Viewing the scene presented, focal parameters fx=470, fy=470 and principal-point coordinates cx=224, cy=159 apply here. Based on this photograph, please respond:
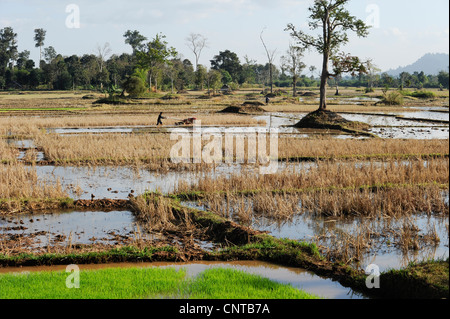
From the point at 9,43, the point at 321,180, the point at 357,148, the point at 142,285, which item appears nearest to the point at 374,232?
the point at 321,180

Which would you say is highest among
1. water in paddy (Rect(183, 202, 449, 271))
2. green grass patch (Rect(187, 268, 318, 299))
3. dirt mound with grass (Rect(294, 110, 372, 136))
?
dirt mound with grass (Rect(294, 110, 372, 136))

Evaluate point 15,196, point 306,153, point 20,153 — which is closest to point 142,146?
point 20,153

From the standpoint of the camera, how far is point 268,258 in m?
7.05

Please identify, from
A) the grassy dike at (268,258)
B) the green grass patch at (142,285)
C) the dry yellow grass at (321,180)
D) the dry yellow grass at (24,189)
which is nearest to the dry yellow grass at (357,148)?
the dry yellow grass at (321,180)

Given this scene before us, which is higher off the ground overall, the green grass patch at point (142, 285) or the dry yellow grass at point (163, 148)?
the dry yellow grass at point (163, 148)

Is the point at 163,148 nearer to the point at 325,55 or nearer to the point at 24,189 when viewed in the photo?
the point at 24,189

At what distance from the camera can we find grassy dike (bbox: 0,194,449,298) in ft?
18.9

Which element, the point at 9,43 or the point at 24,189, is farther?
the point at 9,43

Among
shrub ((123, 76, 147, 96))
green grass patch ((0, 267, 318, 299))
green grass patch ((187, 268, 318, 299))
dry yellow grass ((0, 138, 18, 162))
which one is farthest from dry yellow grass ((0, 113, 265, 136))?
shrub ((123, 76, 147, 96))

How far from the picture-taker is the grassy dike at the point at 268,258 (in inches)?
227

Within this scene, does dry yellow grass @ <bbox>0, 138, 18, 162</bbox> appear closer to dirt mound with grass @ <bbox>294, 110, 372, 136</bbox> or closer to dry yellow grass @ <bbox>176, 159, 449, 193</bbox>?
dry yellow grass @ <bbox>176, 159, 449, 193</bbox>

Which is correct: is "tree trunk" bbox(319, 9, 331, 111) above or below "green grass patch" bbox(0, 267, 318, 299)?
above

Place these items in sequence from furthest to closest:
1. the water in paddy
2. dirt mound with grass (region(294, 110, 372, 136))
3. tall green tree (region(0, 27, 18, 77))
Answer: tall green tree (region(0, 27, 18, 77)), dirt mound with grass (region(294, 110, 372, 136)), the water in paddy

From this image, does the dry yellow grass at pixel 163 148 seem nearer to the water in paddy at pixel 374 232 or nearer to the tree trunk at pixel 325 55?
the water in paddy at pixel 374 232
